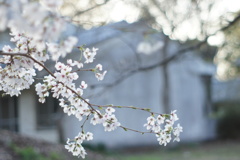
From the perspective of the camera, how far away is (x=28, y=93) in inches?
422

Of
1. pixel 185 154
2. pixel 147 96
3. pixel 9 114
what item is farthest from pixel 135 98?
pixel 9 114

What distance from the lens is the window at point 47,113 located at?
1091 centimetres

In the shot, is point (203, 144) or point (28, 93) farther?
point (203, 144)

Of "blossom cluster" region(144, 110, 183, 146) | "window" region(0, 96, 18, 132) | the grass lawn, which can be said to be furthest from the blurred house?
"blossom cluster" region(144, 110, 183, 146)

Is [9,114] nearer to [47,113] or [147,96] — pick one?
[47,113]

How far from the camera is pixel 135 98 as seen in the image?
39.8 ft

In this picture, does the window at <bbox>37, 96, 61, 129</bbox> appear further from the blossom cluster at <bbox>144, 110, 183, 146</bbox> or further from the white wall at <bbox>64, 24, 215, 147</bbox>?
the blossom cluster at <bbox>144, 110, 183, 146</bbox>

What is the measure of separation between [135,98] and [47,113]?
315cm

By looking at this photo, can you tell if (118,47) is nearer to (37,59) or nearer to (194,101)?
(194,101)

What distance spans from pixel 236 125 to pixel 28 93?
8423mm

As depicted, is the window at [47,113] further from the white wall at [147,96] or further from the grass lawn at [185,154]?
the grass lawn at [185,154]

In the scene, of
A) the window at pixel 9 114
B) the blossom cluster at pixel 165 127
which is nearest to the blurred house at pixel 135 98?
the window at pixel 9 114

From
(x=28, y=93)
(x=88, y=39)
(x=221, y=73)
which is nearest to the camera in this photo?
(x=88, y=39)

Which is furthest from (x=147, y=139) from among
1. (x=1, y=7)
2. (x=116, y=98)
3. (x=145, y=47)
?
(x=1, y=7)
